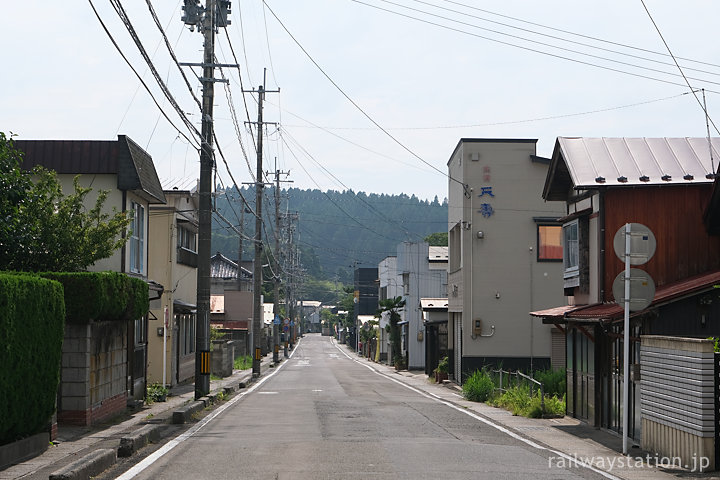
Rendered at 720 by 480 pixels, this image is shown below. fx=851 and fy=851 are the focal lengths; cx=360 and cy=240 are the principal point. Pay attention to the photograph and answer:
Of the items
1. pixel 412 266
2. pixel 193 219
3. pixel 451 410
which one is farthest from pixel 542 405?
pixel 412 266

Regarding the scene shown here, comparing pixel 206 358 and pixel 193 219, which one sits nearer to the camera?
pixel 206 358

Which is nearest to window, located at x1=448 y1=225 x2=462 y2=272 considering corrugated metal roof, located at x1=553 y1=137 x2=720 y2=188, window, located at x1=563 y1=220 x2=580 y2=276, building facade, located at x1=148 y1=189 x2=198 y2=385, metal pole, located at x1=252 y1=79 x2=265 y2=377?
metal pole, located at x1=252 y1=79 x2=265 y2=377

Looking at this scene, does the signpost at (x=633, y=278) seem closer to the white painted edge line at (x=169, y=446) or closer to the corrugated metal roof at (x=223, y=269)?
the white painted edge line at (x=169, y=446)

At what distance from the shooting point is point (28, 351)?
12273mm

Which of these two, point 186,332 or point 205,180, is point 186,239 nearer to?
point 186,332

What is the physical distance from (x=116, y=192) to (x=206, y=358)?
5269 mm

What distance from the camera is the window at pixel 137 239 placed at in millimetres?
23484

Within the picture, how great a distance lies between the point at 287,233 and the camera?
286ft

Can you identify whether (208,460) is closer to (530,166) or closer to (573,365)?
(573,365)

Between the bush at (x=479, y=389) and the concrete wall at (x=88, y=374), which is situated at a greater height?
the concrete wall at (x=88, y=374)

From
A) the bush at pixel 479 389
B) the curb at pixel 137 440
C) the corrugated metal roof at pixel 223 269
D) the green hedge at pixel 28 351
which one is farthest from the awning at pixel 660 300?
the corrugated metal roof at pixel 223 269

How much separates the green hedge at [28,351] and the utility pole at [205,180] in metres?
9.85

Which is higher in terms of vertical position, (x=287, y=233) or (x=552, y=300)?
(x=287, y=233)

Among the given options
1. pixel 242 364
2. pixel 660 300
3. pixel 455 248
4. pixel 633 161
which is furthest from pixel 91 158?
pixel 242 364
